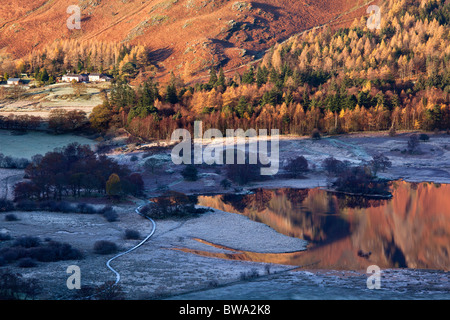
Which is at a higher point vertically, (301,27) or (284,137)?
(301,27)

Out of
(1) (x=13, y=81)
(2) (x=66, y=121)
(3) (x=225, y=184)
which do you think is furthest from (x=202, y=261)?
(1) (x=13, y=81)

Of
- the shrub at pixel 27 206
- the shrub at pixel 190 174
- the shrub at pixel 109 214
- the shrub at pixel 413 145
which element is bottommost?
Answer: the shrub at pixel 109 214

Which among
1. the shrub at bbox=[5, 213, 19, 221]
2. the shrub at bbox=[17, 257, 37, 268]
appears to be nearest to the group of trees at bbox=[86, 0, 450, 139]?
the shrub at bbox=[5, 213, 19, 221]

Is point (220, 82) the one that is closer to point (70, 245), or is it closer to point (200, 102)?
point (200, 102)

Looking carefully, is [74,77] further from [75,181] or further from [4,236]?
[4,236]

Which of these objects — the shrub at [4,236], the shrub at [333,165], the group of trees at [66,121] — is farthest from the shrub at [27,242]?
the group of trees at [66,121]

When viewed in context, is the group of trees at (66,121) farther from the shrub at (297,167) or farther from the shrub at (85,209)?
the shrub at (85,209)

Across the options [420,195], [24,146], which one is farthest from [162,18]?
[420,195]
